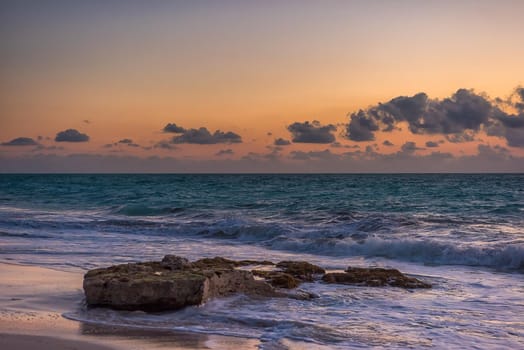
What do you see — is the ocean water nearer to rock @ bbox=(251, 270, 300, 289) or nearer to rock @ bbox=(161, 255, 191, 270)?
rock @ bbox=(251, 270, 300, 289)

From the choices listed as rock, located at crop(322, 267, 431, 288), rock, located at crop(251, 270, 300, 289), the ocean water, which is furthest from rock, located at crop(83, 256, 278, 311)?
rock, located at crop(322, 267, 431, 288)

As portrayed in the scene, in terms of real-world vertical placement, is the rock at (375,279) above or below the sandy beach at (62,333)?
above

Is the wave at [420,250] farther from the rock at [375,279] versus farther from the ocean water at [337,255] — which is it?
the rock at [375,279]

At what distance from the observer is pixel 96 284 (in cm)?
850

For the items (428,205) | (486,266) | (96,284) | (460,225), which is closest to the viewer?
(96,284)

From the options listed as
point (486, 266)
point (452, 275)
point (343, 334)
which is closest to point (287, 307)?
point (343, 334)

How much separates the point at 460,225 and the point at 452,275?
923 centimetres

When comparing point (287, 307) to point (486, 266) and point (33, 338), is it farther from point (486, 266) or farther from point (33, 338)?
point (486, 266)

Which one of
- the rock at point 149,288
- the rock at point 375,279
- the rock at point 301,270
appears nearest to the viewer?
the rock at point 149,288

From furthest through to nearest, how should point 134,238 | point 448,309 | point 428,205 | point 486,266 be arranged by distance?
1. point 428,205
2. point 134,238
3. point 486,266
4. point 448,309

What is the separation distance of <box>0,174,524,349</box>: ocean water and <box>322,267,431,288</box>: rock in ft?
1.12

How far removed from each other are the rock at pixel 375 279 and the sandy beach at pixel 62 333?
13.8 ft

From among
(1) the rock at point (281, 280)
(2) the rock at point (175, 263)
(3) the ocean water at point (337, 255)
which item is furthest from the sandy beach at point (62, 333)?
(1) the rock at point (281, 280)

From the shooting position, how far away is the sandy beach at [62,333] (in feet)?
21.9
